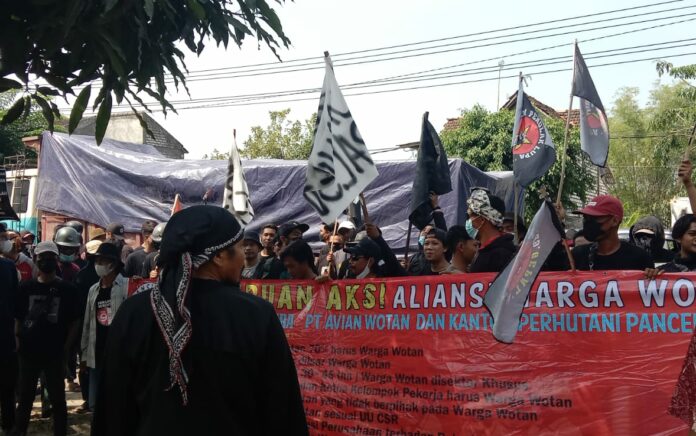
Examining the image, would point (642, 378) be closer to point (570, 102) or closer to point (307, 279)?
point (307, 279)

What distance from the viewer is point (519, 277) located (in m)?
4.36

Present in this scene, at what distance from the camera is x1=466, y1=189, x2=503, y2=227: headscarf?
5.50 metres

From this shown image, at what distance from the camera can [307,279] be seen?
19.7ft

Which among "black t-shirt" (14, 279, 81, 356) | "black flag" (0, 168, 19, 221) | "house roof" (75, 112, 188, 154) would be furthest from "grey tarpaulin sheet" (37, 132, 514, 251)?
"house roof" (75, 112, 188, 154)

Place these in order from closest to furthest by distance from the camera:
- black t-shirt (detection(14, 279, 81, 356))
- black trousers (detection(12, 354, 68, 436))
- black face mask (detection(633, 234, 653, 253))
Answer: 1. black trousers (detection(12, 354, 68, 436))
2. black t-shirt (detection(14, 279, 81, 356))
3. black face mask (detection(633, 234, 653, 253))

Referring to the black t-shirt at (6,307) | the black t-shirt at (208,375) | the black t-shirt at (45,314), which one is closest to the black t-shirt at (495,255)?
the black t-shirt at (208,375)

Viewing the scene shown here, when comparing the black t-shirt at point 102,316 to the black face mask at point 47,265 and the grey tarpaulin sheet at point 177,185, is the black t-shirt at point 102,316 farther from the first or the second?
the grey tarpaulin sheet at point 177,185

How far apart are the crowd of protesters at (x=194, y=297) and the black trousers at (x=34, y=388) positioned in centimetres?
1

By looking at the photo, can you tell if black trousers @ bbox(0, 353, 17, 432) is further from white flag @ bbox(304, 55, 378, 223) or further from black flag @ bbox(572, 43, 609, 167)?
black flag @ bbox(572, 43, 609, 167)

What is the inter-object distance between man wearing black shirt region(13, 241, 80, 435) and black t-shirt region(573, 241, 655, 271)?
14.9 feet

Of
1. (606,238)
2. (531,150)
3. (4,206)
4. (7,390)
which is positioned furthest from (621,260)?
(4,206)

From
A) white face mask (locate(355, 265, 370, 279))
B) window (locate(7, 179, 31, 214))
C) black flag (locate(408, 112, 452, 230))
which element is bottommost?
white face mask (locate(355, 265, 370, 279))

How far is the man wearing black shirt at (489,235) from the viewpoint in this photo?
5355 mm

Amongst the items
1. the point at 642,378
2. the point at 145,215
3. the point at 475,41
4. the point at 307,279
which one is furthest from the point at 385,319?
the point at 475,41
